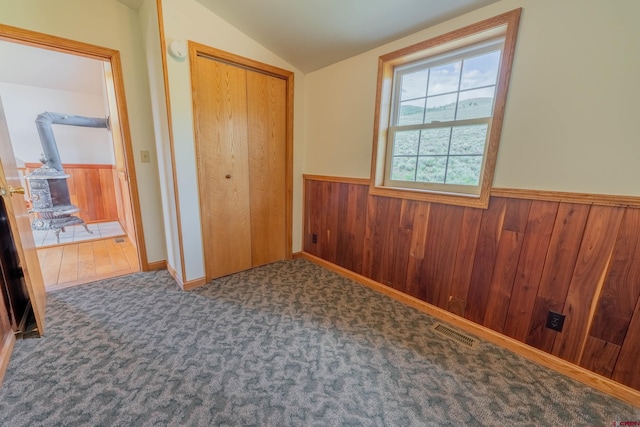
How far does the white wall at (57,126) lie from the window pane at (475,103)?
475 cm

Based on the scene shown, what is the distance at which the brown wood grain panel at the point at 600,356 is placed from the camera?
4.18ft

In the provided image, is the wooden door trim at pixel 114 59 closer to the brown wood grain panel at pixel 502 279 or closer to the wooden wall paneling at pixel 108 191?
the wooden wall paneling at pixel 108 191

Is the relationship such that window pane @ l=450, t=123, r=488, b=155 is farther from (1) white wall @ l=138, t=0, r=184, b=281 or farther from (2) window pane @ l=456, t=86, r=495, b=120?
(1) white wall @ l=138, t=0, r=184, b=281

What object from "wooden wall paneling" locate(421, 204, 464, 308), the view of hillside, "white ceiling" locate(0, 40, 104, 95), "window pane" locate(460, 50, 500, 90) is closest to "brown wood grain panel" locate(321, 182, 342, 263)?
the view of hillside

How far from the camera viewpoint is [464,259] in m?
1.71

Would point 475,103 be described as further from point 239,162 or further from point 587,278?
point 239,162

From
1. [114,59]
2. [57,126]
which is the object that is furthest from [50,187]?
[114,59]

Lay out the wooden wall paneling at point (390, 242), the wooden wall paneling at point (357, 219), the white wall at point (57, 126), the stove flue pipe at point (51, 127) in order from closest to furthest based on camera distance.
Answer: the wooden wall paneling at point (390, 242) → the wooden wall paneling at point (357, 219) → the stove flue pipe at point (51, 127) → the white wall at point (57, 126)

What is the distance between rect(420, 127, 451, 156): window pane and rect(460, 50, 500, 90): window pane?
297 mm

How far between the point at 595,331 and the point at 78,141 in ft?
21.3

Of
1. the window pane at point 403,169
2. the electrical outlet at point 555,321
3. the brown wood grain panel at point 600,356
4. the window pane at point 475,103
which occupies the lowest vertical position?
the brown wood grain panel at point 600,356

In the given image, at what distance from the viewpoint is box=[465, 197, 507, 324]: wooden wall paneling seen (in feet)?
5.05

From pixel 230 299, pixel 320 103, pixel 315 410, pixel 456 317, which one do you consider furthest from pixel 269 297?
pixel 320 103

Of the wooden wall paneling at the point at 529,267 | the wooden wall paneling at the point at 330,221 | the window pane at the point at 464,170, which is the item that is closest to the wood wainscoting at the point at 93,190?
the wooden wall paneling at the point at 330,221
